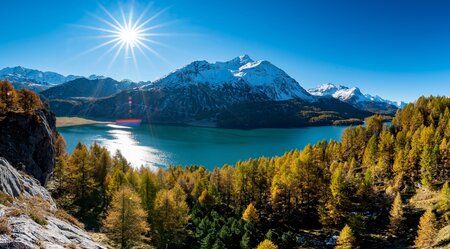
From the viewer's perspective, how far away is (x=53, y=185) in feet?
233

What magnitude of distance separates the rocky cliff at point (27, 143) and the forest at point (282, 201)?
4.90 metres

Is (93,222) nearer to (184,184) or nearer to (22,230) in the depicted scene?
(184,184)

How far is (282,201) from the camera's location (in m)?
70.1

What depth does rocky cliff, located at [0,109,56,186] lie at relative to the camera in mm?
54706

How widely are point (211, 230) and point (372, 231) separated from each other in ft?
107

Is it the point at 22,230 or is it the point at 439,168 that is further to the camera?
the point at 439,168

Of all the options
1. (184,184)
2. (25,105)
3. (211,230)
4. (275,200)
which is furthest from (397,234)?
(25,105)

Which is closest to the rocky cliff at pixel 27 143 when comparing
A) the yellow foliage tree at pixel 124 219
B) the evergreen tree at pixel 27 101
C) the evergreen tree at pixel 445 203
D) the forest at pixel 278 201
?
the evergreen tree at pixel 27 101

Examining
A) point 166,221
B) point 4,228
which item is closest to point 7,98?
point 166,221

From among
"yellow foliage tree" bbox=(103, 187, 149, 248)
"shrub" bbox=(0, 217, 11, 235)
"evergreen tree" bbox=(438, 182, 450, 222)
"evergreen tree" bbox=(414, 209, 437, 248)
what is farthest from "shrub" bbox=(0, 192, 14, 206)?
"evergreen tree" bbox=(438, 182, 450, 222)

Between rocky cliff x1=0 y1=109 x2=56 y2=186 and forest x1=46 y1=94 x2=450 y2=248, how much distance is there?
490 cm

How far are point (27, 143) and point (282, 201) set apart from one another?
6040 cm

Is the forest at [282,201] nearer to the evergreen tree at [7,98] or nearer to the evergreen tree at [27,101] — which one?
the evergreen tree at [27,101]

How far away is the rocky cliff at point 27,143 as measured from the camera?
179 feet
